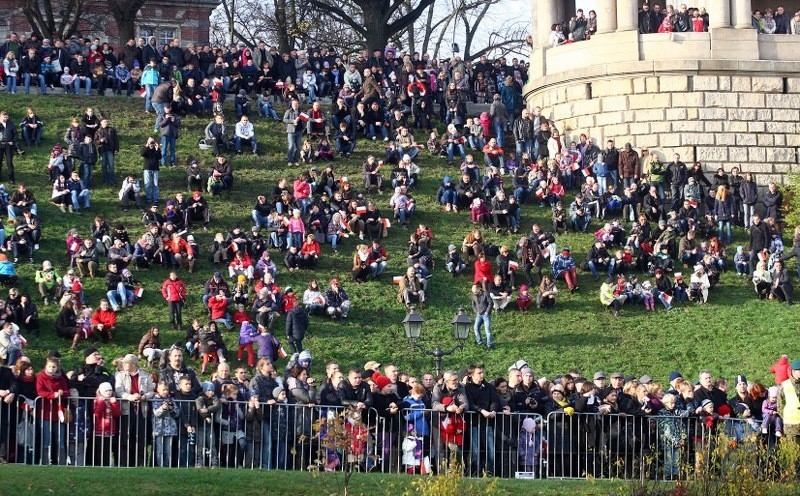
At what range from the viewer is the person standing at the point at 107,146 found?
34031 millimetres

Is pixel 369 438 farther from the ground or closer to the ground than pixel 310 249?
closer to the ground

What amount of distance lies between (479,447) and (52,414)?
493 centimetres

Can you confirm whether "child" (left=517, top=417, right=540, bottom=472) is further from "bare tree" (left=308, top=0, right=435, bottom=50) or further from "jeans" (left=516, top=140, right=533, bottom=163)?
"bare tree" (left=308, top=0, right=435, bottom=50)

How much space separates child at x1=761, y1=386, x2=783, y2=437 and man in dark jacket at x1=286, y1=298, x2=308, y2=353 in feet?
28.6

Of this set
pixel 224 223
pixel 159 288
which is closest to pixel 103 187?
pixel 224 223

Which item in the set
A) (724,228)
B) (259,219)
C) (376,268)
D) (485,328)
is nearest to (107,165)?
(259,219)

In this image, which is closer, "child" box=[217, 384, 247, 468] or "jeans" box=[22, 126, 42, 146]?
"child" box=[217, 384, 247, 468]

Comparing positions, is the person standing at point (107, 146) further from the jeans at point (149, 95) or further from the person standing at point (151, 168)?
the jeans at point (149, 95)

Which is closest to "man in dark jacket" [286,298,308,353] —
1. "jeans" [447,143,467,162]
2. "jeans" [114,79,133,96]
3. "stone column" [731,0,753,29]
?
"jeans" [447,143,467,162]

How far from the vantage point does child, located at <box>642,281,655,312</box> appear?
3106cm

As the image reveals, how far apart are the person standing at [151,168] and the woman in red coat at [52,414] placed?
46.2ft

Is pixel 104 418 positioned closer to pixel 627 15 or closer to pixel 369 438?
pixel 369 438

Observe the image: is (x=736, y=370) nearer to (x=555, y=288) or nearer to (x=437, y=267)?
(x=555, y=288)

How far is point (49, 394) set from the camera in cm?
1958
